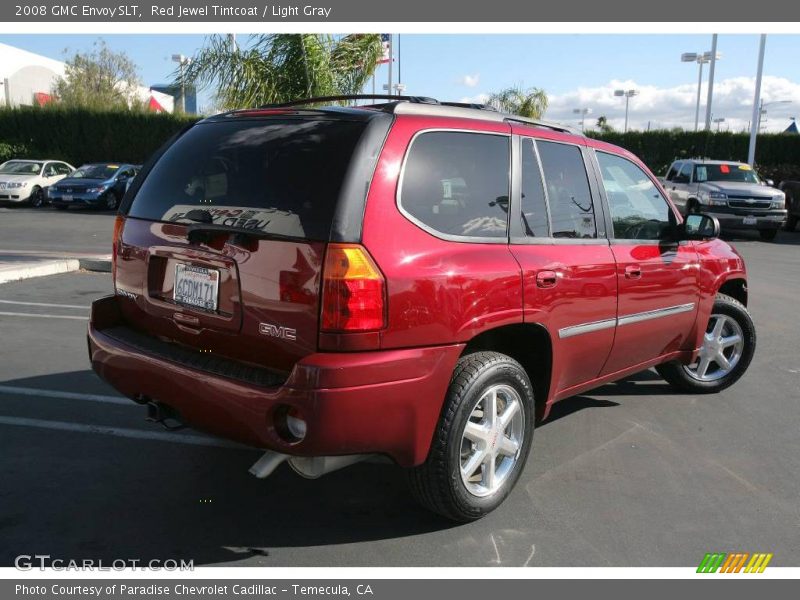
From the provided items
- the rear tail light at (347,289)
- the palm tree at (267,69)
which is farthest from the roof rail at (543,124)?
the palm tree at (267,69)

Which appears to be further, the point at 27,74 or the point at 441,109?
the point at 27,74

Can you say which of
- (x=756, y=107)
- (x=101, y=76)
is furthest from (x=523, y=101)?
(x=101, y=76)

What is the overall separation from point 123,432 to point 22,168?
2309cm

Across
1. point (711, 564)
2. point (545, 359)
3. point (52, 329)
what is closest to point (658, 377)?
point (545, 359)

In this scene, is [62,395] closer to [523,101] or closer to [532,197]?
[532,197]

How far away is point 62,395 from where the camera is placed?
16.8ft

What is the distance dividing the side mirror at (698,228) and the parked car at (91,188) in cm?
1981

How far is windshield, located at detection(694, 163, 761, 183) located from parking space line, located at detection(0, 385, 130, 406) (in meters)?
16.6

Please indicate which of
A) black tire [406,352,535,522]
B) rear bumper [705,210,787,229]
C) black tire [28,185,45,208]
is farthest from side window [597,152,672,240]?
black tire [28,185,45,208]

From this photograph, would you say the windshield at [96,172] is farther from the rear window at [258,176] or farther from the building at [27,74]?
the building at [27,74]

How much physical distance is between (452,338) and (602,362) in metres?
1.47

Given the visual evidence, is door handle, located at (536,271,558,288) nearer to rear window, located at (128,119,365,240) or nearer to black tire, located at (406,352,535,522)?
black tire, located at (406,352,535,522)

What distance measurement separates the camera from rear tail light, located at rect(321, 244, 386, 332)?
2918 millimetres

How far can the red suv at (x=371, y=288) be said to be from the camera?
9.72 ft
